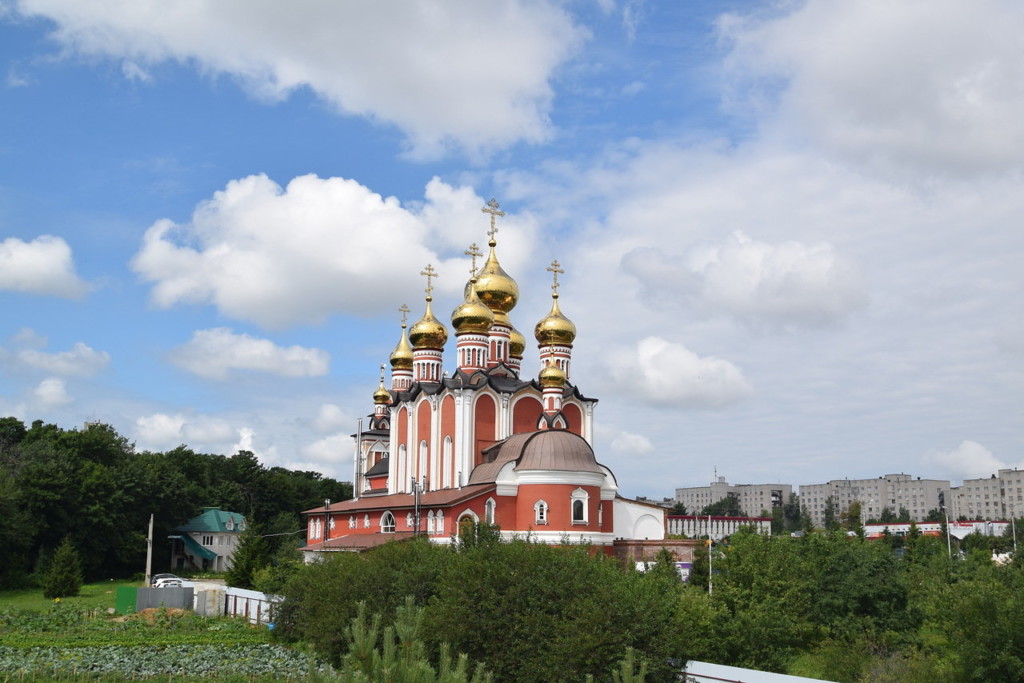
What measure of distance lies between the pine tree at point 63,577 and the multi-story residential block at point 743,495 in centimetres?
10939

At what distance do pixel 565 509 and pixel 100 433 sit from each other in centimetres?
2744

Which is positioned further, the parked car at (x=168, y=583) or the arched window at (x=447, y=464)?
the arched window at (x=447, y=464)

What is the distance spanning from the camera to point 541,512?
114 ft

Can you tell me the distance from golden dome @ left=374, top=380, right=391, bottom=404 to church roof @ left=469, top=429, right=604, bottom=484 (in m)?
22.6

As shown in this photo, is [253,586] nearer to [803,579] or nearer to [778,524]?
[803,579]

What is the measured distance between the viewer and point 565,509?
34656 mm

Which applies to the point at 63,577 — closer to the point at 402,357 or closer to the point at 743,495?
the point at 402,357

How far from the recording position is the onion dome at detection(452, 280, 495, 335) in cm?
4222

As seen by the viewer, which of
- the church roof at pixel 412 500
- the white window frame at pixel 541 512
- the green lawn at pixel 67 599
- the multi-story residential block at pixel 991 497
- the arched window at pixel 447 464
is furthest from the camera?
the multi-story residential block at pixel 991 497

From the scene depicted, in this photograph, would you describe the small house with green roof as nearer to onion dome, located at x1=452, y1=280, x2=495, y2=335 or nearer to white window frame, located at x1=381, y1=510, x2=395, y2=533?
white window frame, located at x1=381, y1=510, x2=395, y2=533

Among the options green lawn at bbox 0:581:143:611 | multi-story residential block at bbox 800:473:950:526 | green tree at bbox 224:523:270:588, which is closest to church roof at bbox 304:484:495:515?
green tree at bbox 224:523:270:588

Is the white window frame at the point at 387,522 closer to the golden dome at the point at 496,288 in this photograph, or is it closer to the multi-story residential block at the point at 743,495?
the golden dome at the point at 496,288

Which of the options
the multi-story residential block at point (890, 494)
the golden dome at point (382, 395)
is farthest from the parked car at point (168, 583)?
the multi-story residential block at point (890, 494)

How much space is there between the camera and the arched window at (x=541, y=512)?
34781mm
